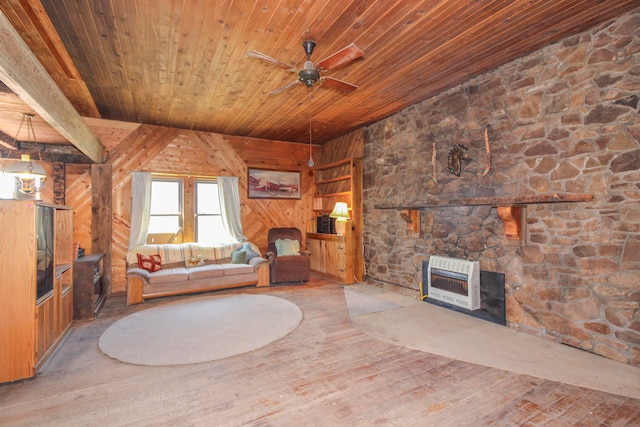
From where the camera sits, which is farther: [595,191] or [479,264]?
[479,264]

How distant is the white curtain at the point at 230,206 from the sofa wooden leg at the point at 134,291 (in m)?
2.04

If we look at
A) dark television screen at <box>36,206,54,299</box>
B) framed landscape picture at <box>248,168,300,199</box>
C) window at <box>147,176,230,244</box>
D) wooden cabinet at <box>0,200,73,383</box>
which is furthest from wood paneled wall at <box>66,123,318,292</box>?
wooden cabinet at <box>0,200,73,383</box>

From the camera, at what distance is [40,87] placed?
266cm

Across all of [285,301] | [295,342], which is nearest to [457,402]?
[295,342]

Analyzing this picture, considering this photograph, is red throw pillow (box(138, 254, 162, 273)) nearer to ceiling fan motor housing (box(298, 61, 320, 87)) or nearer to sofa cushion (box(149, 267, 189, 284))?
sofa cushion (box(149, 267, 189, 284))

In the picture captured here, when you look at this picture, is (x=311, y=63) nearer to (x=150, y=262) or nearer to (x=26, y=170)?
(x=26, y=170)

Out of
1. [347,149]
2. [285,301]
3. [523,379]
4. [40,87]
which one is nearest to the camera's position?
[523,379]

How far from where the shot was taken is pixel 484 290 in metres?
3.85

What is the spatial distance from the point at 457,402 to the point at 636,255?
2.13 m

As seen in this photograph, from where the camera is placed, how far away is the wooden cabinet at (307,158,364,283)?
6.05 m

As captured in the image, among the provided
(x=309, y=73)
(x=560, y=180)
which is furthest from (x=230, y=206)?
(x=560, y=180)

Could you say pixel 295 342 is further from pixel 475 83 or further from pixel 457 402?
pixel 475 83

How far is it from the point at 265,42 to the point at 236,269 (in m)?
3.79

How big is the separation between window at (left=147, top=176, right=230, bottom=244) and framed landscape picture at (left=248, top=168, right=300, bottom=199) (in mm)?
840
